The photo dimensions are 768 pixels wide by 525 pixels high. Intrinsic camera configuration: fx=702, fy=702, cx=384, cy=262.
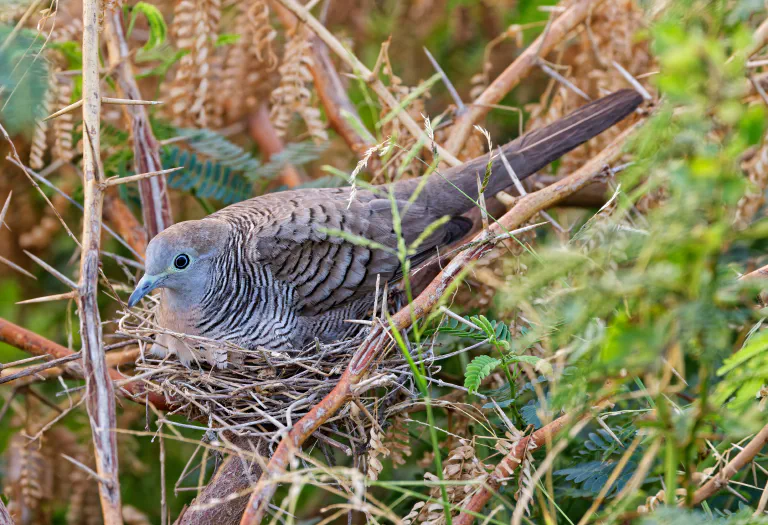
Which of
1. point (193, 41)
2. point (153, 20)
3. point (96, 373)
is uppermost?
point (153, 20)

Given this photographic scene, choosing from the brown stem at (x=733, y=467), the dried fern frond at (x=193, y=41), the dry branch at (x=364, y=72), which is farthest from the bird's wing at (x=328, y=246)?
the brown stem at (x=733, y=467)

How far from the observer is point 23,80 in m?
2.67

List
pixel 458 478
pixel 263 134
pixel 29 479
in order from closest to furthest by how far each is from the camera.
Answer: pixel 458 478, pixel 29 479, pixel 263 134

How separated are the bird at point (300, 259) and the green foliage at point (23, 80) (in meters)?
0.71

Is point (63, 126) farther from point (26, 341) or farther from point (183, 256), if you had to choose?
point (26, 341)

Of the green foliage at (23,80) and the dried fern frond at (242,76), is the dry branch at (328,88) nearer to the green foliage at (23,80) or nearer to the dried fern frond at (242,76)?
the dried fern frond at (242,76)

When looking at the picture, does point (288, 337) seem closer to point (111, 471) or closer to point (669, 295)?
point (111, 471)

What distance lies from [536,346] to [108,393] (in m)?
1.38

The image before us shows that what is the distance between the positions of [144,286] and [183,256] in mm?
195

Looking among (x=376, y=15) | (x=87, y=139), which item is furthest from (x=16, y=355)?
(x=376, y=15)

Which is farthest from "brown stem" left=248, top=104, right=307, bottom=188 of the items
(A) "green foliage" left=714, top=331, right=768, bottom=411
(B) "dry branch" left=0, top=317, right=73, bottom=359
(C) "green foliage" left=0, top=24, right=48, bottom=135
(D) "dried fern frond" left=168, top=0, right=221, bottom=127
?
(A) "green foliage" left=714, top=331, right=768, bottom=411

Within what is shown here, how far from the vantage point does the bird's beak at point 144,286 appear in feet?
8.29

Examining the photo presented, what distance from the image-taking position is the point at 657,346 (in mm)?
1018

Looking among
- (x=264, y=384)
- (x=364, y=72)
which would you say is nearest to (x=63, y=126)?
(x=364, y=72)
